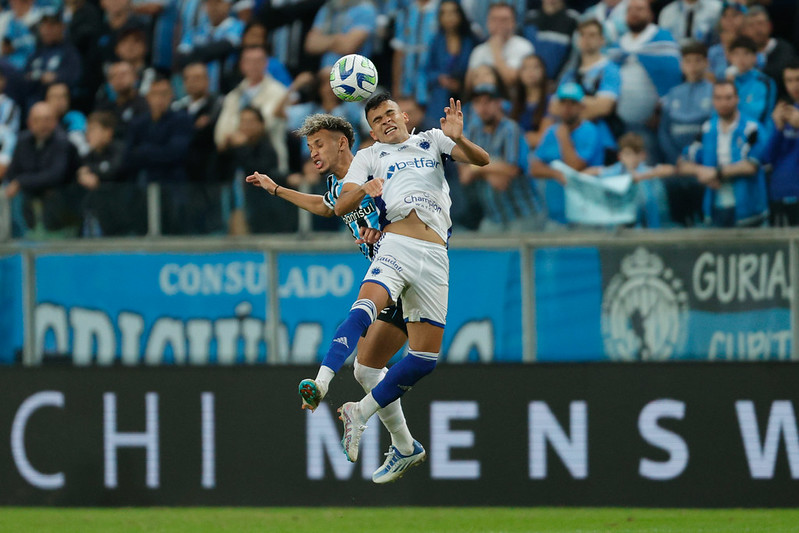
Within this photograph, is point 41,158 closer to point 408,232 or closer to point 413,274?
point 408,232

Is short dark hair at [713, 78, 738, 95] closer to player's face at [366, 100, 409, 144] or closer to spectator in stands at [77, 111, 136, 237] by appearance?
player's face at [366, 100, 409, 144]

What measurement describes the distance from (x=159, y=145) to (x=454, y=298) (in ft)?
14.7

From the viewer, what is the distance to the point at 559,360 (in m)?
9.67

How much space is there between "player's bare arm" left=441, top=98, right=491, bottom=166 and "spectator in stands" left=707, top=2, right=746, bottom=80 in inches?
187

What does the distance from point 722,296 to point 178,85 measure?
7.41 m

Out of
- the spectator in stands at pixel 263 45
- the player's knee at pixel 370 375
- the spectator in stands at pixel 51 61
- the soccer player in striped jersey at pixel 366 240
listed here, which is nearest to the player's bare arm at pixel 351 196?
the soccer player in striped jersey at pixel 366 240

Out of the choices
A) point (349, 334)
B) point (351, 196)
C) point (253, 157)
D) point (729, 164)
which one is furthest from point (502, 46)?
point (349, 334)

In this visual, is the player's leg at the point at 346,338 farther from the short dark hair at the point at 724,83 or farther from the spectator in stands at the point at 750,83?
the short dark hair at the point at 724,83

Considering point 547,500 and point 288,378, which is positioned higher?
point 288,378
